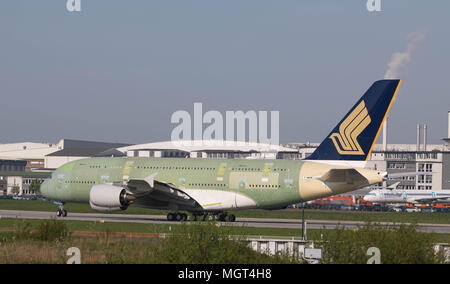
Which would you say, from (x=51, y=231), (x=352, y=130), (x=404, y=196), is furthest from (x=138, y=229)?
(x=404, y=196)

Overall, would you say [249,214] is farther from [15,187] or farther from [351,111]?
[15,187]

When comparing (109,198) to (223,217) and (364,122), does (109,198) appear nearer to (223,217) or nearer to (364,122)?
(223,217)

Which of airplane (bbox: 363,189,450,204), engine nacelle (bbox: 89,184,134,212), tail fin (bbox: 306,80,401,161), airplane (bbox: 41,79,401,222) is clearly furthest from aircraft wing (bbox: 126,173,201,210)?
airplane (bbox: 363,189,450,204)

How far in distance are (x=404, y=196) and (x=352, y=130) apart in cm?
6477

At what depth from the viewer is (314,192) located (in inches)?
2402

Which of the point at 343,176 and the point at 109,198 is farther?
the point at 109,198

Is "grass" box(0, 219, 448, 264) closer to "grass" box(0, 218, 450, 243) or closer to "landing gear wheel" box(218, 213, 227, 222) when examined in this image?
"grass" box(0, 218, 450, 243)

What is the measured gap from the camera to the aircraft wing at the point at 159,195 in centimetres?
6175

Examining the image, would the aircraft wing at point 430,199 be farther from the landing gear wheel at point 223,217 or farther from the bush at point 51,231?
the bush at point 51,231

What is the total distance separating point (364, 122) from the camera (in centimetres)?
6053

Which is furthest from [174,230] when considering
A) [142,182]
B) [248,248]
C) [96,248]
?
[142,182]

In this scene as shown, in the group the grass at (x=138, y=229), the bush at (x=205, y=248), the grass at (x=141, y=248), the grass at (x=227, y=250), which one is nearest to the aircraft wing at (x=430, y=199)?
the grass at (x=138, y=229)

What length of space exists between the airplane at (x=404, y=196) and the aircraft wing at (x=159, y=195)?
61892 millimetres
